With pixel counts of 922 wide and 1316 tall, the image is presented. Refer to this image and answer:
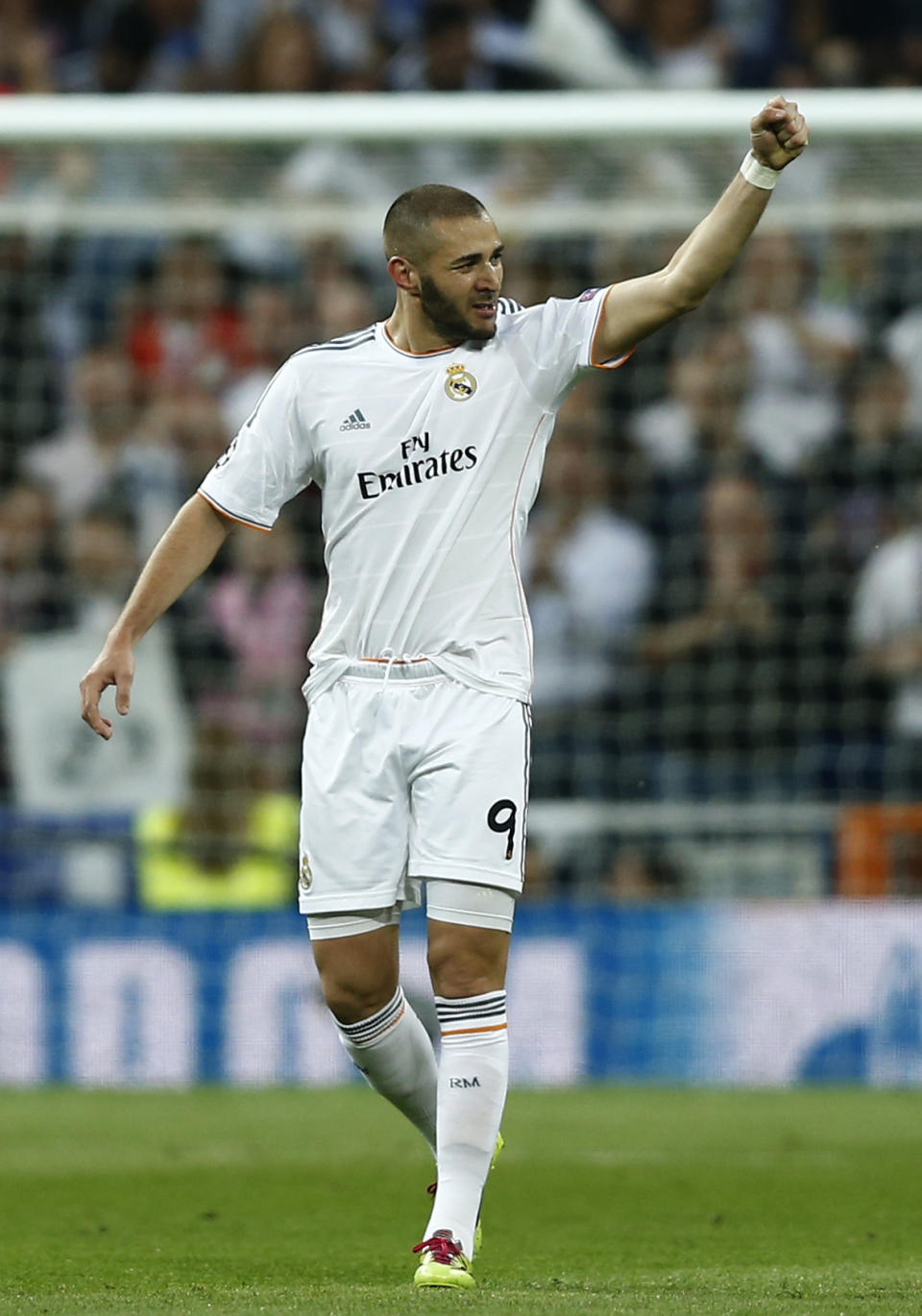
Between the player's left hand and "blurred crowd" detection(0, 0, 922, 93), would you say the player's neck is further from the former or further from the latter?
"blurred crowd" detection(0, 0, 922, 93)

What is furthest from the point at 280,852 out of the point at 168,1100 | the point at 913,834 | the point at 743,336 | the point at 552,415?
the point at 552,415

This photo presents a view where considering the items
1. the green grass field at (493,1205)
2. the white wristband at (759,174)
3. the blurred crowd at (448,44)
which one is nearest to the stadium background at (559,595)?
the blurred crowd at (448,44)

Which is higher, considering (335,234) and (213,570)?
(335,234)

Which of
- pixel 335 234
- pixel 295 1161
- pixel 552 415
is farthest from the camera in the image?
pixel 335 234

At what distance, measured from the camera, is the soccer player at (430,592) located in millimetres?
5059

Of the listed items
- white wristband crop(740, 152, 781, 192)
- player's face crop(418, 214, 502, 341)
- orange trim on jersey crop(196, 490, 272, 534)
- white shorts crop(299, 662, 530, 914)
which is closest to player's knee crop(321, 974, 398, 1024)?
white shorts crop(299, 662, 530, 914)

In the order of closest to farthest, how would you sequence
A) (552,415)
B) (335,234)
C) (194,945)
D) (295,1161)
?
A: (552,415) → (295,1161) → (194,945) → (335,234)

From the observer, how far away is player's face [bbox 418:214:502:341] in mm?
5219

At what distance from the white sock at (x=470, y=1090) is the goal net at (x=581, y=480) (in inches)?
223

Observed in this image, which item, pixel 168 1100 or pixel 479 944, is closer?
pixel 479 944

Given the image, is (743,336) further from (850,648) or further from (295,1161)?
(295,1161)

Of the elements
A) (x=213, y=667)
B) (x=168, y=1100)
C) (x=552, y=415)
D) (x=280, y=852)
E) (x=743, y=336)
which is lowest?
(x=168, y=1100)

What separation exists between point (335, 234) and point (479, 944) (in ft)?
23.0

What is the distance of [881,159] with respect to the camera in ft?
35.0
